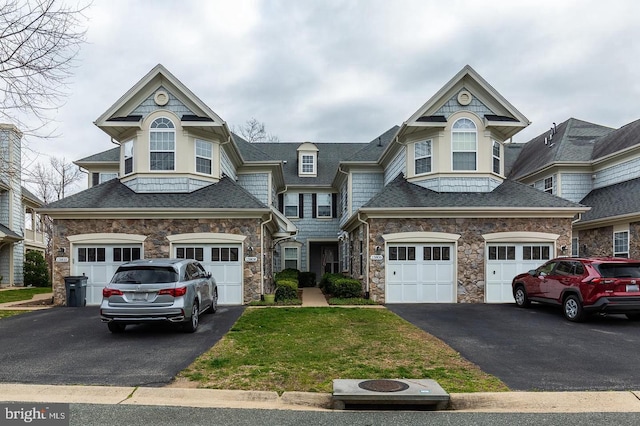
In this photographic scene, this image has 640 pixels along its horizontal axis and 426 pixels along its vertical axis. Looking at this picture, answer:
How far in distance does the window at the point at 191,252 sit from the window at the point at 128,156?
13.3 feet

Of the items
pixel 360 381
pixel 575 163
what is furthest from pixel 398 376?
pixel 575 163

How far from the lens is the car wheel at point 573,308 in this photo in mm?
11359

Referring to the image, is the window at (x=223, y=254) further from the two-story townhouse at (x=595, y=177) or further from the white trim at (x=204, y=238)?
the two-story townhouse at (x=595, y=177)

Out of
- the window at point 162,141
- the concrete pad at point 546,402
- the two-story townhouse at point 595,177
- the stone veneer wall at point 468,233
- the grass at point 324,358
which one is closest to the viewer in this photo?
the concrete pad at point 546,402

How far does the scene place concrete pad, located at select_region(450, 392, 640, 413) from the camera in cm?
542

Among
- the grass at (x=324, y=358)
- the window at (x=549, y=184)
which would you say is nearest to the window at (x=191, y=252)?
the grass at (x=324, y=358)

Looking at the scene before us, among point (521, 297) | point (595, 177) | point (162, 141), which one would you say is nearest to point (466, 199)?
point (521, 297)

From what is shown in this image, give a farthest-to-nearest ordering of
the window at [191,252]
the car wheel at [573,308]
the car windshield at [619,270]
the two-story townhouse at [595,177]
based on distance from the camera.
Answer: the two-story townhouse at [595,177]
the window at [191,252]
the car wheel at [573,308]
the car windshield at [619,270]

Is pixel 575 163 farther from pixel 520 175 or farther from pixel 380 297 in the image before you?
pixel 380 297

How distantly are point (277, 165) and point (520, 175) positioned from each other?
1318 centimetres

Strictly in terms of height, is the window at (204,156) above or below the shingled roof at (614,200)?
above

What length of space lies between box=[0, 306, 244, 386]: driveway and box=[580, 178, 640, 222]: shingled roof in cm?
Answer: 1539

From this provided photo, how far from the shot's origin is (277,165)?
2206 cm

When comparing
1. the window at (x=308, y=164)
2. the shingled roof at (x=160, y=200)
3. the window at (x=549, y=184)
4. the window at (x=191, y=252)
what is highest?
the window at (x=308, y=164)
